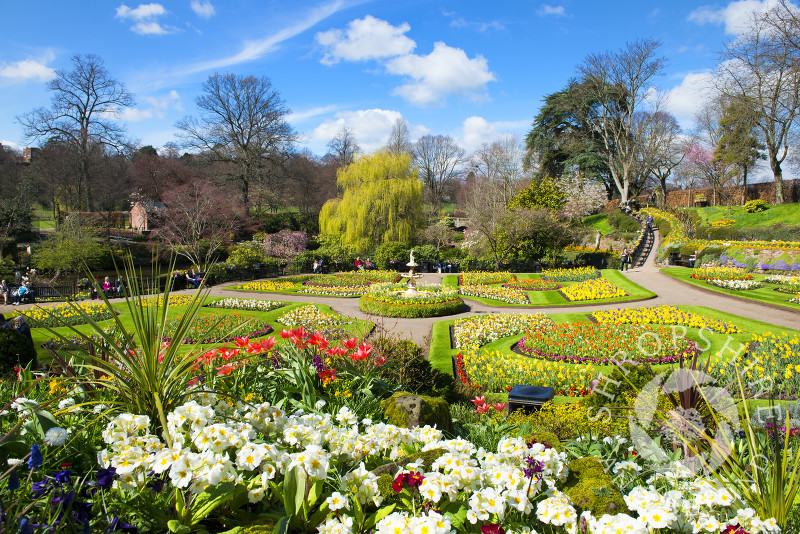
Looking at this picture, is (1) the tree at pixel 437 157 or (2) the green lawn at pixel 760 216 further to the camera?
(1) the tree at pixel 437 157

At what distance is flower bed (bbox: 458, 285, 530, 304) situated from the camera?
53.5ft

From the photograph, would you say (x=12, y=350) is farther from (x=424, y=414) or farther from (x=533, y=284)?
(x=533, y=284)

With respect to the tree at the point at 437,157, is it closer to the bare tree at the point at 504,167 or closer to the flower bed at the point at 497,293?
the bare tree at the point at 504,167

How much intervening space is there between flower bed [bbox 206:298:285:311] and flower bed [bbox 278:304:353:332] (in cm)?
178

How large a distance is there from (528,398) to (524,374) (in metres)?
2.59

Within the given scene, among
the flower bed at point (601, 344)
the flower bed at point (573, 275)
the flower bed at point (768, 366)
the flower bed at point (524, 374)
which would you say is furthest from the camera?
the flower bed at point (573, 275)

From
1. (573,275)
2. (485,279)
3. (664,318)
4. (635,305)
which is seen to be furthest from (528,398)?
(573,275)

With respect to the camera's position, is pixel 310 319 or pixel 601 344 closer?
pixel 601 344

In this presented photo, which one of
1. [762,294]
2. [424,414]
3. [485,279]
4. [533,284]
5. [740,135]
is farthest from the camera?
[740,135]

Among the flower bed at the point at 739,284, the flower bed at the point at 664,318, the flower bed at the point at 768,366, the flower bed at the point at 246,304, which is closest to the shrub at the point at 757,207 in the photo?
the flower bed at the point at 739,284

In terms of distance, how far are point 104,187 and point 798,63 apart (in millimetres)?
46654

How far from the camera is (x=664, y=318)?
10883 mm

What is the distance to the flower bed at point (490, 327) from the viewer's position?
10.4m

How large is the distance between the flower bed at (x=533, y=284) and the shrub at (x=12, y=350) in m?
15.6
